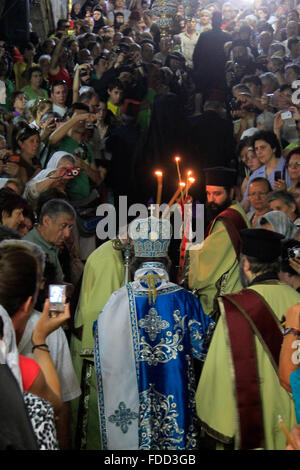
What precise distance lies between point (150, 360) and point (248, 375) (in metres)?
0.60

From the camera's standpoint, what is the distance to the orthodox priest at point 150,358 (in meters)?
3.87

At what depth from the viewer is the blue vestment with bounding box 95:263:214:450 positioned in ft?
12.7

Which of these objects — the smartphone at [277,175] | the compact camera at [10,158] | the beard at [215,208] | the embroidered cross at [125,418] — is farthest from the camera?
the smartphone at [277,175]

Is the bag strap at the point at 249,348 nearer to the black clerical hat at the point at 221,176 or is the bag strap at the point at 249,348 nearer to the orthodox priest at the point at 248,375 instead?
the orthodox priest at the point at 248,375

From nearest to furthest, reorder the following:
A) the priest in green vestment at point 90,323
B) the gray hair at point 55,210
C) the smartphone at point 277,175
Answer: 1. the priest in green vestment at point 90,323
2. the gray hair at point 55,210
3. the smartphone at point 277,175

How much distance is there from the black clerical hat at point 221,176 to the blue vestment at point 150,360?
225cm

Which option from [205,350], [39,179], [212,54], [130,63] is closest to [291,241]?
[205,350]

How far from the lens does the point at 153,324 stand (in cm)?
395

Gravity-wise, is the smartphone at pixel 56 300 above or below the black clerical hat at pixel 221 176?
below

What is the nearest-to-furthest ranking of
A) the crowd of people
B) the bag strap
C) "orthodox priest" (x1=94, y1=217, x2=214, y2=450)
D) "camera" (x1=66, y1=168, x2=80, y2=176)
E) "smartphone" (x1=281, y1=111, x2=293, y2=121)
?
the crowd of people < the bag strap < "orthodox priest" (x1=94, y1=217, x2=214, y2=450) < "camera" (x1=66, y1=168, x2=80, y2=176) < "smartphone" (x1=281, y1=111, x2=293, y2=121)

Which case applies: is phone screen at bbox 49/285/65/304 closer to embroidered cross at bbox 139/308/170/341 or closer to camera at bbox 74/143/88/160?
embroidered cross at bbox 139/308/170/341

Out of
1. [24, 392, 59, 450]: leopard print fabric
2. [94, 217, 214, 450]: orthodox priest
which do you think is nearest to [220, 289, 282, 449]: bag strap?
[94, 217, 214, 450]: orthodox priest

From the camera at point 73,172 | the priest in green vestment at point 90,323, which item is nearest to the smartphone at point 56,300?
the priest in green vestment at point 90,323

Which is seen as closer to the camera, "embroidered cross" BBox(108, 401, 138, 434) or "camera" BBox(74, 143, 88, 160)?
"embroidered cross" BBox(108, 401, 138, 434)
